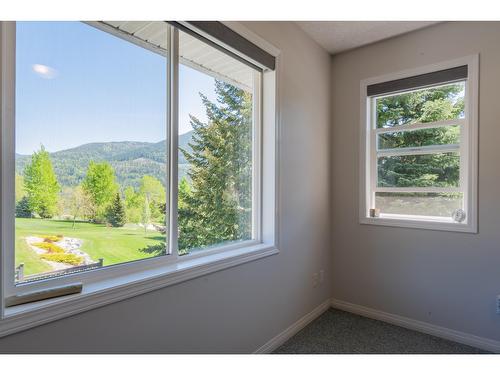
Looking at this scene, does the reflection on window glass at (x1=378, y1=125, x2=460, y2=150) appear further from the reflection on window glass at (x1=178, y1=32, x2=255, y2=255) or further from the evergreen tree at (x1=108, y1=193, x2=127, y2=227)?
the evergreen tree at (x1=108, y1=193, x2=127, y2=227)

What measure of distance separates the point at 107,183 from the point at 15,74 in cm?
54

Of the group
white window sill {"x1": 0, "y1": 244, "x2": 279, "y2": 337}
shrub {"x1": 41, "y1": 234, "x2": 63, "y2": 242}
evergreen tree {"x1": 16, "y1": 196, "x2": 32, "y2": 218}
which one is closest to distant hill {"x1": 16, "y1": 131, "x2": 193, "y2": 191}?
evergreen tree {"x1": 16, "y1": 196, "x2": 32, "y2": 218}

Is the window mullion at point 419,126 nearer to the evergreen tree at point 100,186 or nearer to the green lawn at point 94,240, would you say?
the green lawn at point 94,240

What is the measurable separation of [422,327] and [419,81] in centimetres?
215

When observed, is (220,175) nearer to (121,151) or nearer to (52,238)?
(121,151)

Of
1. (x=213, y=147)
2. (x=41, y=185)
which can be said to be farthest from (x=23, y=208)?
(x=213, y=147)

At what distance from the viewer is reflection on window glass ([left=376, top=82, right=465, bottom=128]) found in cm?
225

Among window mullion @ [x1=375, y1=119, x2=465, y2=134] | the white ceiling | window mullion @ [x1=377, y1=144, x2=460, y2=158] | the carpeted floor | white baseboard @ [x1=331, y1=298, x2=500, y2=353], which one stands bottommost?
the carpeted floor

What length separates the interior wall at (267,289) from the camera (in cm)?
112

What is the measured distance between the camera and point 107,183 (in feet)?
4.28

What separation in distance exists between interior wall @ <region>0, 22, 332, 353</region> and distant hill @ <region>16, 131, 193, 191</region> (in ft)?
1.95

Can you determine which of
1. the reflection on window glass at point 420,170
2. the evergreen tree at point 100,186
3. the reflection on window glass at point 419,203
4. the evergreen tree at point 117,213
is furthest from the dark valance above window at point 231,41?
the reflection on window glass at point 419,203

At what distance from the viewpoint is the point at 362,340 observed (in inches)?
85.2
